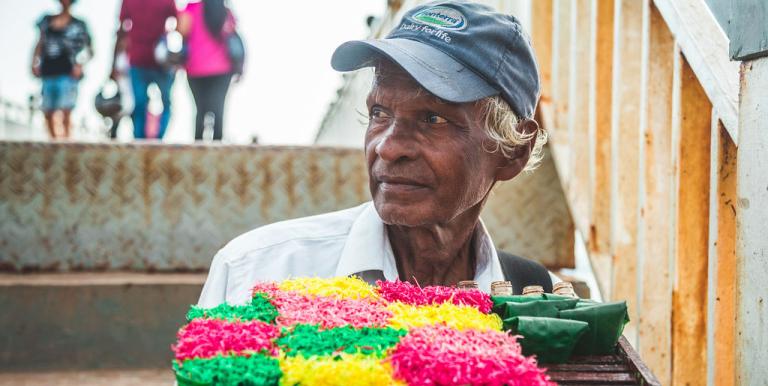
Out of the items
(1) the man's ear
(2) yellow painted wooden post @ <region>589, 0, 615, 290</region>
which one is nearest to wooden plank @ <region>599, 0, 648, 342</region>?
(2) yellow painted wooden post @ <region>589, 0, 615, 290</region>

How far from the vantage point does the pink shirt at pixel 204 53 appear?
6266 mm

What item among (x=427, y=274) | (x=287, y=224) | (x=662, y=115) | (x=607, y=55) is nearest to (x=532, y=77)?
(x=427, y=274)

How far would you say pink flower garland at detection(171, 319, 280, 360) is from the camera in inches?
51.6

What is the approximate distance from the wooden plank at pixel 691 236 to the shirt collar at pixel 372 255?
813 millimetres

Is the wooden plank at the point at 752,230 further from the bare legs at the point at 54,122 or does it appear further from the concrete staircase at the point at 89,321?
the bare legs at the point at 54,122

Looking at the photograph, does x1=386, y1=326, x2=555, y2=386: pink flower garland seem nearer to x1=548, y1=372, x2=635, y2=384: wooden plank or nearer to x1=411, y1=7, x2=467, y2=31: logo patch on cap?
x1=548, y1=372, x2=635, y2=384: wooden plank

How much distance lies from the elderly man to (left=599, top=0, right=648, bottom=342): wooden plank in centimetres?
123

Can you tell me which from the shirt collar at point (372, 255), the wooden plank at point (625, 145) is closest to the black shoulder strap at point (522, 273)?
the shirt collar at point (372, 255)

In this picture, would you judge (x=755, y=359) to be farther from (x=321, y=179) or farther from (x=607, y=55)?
(x=321, y=179)

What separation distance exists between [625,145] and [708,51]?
911mm

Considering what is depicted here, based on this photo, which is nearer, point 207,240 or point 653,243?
point 653,243

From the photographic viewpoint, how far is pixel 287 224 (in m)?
2.18

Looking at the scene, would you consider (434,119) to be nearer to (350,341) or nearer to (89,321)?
(350,341)

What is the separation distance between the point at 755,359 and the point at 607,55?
190 centimetres
